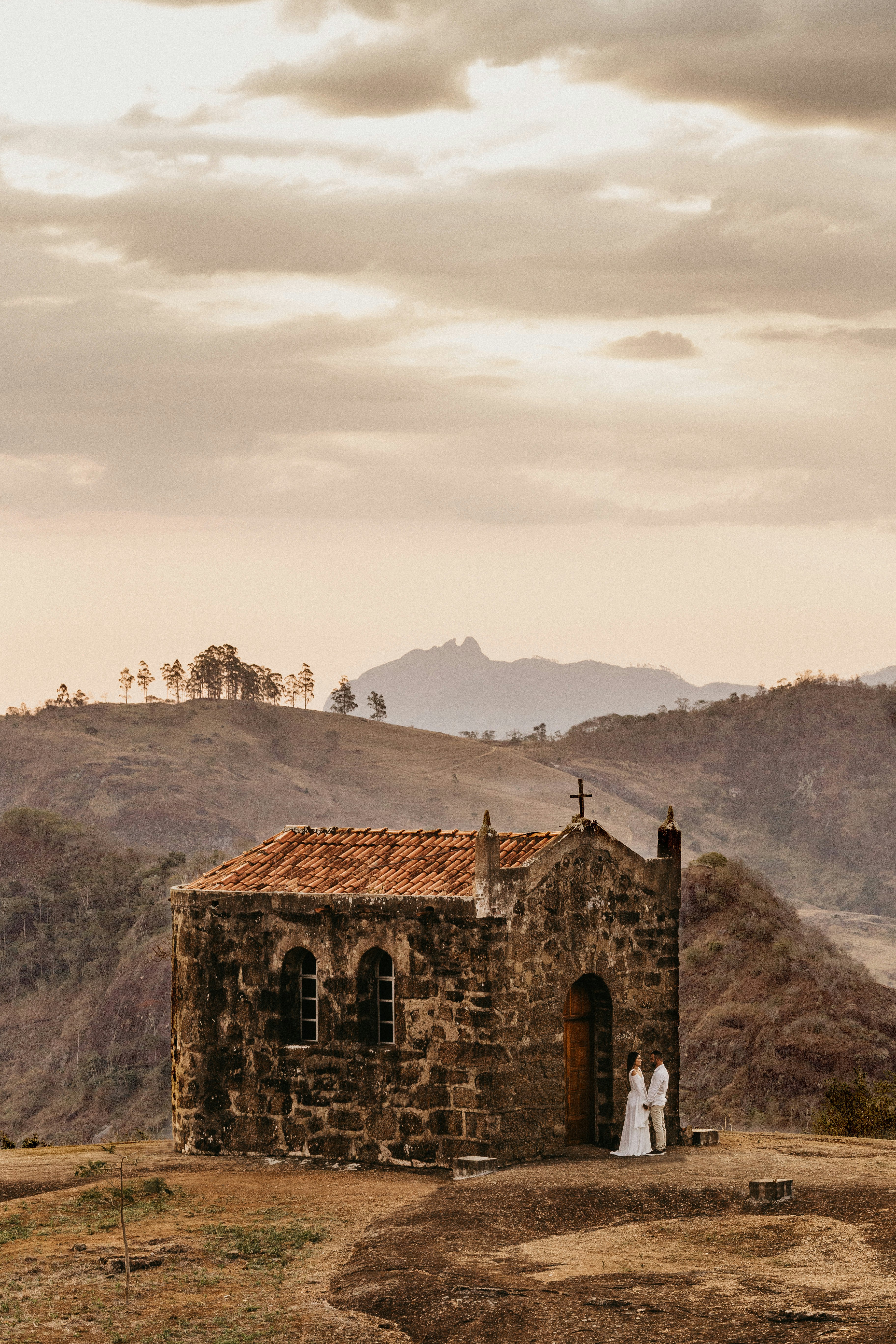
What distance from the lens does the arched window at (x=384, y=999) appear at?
21.2 metres

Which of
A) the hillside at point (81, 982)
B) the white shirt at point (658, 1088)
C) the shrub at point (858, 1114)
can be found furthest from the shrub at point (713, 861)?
the white shirt at point (658, 1088)

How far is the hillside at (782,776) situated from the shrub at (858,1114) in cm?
7682

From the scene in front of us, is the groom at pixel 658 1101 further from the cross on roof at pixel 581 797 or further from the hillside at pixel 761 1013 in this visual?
the hillside at pixel 761 1013

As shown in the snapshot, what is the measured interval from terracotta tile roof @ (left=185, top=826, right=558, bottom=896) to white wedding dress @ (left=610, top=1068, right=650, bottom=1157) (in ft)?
10.9

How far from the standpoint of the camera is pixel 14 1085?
2623 inches

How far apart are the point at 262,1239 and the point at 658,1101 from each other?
626cm

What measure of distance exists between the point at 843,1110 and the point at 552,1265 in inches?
598

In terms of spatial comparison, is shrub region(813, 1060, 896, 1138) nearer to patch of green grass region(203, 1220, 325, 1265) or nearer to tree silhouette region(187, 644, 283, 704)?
patch of green grass region(203, 1220, 325, 1265)

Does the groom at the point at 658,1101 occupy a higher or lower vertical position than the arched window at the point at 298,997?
lower

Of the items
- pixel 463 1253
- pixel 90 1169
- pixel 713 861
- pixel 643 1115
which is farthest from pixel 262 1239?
pixel 713 861

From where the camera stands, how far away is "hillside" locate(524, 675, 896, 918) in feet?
372

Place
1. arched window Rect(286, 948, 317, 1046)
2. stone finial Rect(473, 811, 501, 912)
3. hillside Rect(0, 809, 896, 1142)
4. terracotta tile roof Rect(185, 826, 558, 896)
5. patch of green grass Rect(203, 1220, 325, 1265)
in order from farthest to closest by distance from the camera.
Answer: hillside Rect(0, 809, 896, 1142), arched window Rect(286, 948, 317, 1046), terracotta tile roof Rect(185, 826, 558, 896), stone finial Rect(473, 811, 501, 912), patch of green grass Rect(203, 1220, 325, 1265)

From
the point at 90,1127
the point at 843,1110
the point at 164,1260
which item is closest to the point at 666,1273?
the point at 164,1260

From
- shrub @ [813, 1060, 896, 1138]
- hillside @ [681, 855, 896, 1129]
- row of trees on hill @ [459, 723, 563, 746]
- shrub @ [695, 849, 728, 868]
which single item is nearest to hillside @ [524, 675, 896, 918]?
row of trees on hill @ [459, 723, 563, 746]
